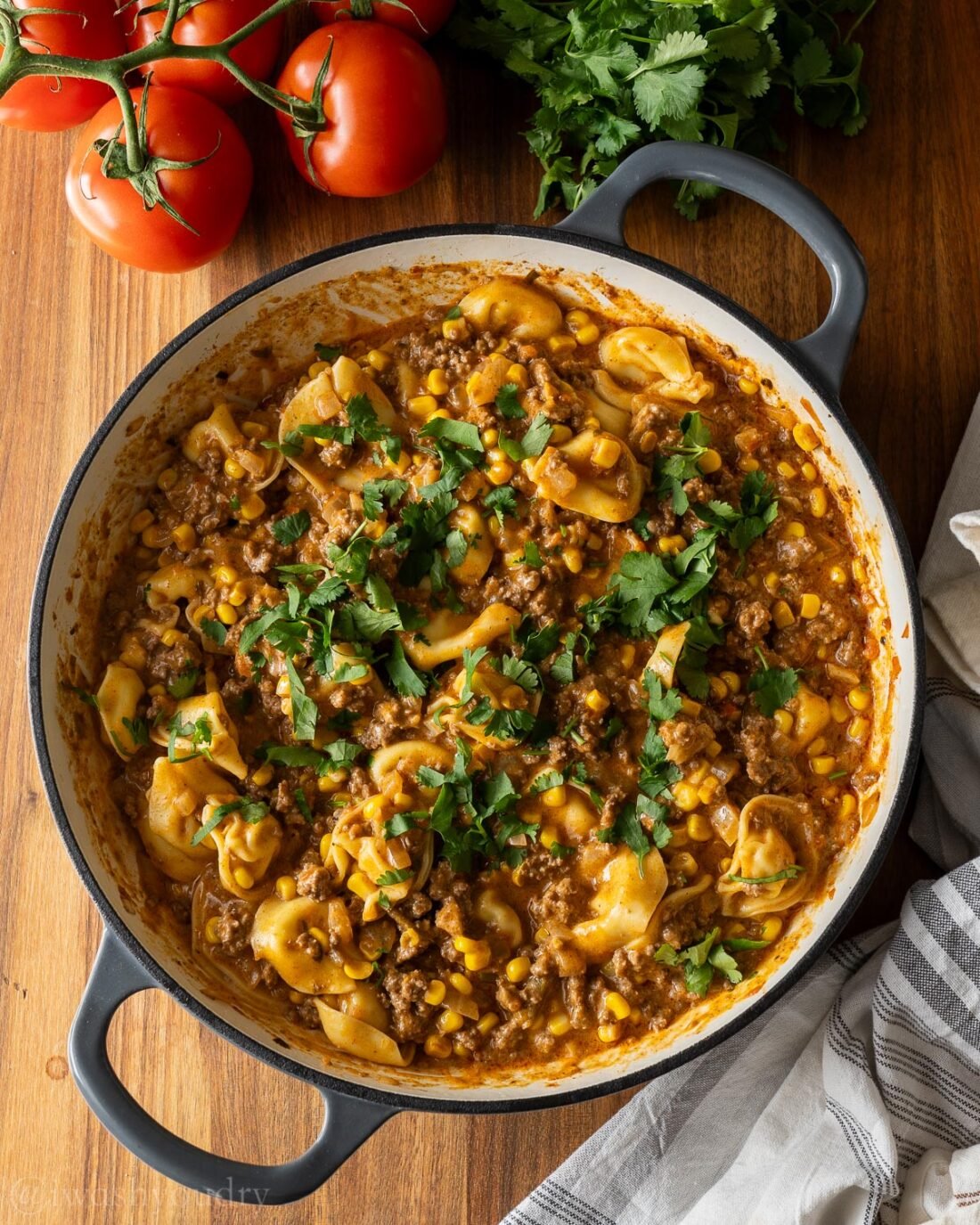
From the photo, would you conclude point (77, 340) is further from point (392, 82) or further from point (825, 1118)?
point (825, 1118)

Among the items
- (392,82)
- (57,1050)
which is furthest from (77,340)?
(57,1050)

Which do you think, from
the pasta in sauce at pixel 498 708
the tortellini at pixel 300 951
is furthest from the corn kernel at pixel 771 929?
the tortellini at pixel 300 951

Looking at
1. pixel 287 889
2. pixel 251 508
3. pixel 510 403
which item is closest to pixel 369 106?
pixel 510 403

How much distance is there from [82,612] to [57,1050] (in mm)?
1627

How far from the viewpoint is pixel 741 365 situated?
13.2ft

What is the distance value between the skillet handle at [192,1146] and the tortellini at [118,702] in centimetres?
79

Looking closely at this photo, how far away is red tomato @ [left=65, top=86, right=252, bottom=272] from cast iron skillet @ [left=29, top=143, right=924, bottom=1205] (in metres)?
0.50

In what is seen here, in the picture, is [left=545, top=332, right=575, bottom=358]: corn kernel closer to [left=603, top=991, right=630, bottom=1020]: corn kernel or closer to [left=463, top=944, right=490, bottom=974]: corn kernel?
[left=463, top=944, right=490, bottom=974]: corn kernel

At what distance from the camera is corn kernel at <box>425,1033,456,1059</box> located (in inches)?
148

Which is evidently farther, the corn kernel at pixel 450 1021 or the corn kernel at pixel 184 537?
the corn kernel at pixel 184 537

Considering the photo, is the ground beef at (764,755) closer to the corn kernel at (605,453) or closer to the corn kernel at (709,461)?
the corn kernel at (709,461)

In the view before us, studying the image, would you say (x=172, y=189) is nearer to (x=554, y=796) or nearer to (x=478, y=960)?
(x=554, y=796)

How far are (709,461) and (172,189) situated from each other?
2005 millimetres

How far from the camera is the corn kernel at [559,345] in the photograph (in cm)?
405
